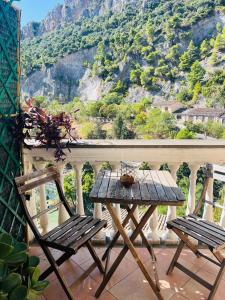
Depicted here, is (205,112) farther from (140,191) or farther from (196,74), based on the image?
(140,191)

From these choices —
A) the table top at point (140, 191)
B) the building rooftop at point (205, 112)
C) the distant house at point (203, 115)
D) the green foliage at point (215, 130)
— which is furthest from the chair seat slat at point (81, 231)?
the building rooftop at point (205, 112)

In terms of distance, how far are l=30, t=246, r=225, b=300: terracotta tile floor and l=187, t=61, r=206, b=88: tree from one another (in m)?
44.6

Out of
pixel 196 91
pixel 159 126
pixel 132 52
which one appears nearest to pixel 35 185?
pixel 159 126

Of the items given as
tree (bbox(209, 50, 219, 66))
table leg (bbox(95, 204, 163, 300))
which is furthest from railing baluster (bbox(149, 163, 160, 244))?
tree (bbox(209, 50, 219, 66))

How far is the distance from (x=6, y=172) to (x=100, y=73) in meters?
54.7

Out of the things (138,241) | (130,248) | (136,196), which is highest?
(136,196)

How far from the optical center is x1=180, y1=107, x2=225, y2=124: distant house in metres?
35.1

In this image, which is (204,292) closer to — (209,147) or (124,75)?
(209,147)

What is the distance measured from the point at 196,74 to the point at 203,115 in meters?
10.6

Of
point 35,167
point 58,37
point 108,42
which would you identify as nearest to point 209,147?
point 35,167

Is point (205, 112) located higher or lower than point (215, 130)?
higher

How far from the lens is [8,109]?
181 centimetres

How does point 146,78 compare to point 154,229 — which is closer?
point 154,229

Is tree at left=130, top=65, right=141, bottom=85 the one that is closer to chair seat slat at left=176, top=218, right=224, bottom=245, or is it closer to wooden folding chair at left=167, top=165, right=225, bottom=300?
wooden folding chair at left=167, top=165, right=225, bottom=300
